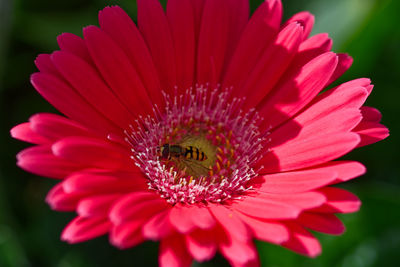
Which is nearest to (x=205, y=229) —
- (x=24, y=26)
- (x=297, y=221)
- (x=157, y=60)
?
(x=297, y=221)

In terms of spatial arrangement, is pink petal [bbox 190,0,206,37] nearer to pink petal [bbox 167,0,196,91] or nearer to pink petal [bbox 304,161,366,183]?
pink petal [bbox 167,0,196,91]

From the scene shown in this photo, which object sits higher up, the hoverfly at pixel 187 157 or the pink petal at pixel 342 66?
the hoverfly at pixel 187 157

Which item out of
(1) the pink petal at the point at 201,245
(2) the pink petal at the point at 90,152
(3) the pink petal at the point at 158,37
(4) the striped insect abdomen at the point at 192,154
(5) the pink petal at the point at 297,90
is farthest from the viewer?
(4) the striped insect abdomen at the point at 192,154

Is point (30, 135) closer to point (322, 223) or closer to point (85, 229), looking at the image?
point (85, 229)

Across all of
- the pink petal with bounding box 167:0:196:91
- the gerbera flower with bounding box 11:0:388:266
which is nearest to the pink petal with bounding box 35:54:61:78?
the gerbera flower with bounding box 11:0:388:266

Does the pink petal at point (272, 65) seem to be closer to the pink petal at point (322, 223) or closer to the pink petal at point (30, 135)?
the pink petal at point (322, 223)

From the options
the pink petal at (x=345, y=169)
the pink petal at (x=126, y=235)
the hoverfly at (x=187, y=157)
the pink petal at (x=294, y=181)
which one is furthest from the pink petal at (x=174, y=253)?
the hoverfly at (x=187, y=157)

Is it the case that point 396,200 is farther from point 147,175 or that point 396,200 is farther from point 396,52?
point 147,175
